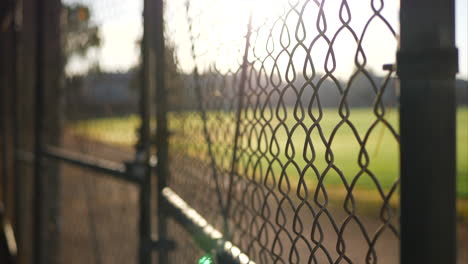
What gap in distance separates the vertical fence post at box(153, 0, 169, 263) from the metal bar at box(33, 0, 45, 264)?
6.21 feet

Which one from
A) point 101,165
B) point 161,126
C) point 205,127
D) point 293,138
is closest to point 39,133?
point 101,165

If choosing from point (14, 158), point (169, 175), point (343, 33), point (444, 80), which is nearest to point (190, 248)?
point (169, 175)

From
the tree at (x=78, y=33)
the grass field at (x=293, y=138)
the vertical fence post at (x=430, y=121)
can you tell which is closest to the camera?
the vertical fence post at (x=430, y=121)

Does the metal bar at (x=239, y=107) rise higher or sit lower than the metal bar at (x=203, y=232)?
higher

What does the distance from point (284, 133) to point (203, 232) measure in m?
0.48

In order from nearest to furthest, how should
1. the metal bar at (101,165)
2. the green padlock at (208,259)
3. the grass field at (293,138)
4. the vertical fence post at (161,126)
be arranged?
the grass field at (293,138) → the green padlock at (208,259) → the vertical fence post at (161,126) → the metal bar at (101,165)

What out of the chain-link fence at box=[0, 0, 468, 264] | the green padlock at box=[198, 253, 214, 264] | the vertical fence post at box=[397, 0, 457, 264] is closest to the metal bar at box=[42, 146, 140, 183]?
the chain-link fence at box=[0, 0, 468, 264]

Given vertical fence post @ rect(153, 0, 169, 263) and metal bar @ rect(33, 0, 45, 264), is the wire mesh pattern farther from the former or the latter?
metal bar @ rect(33, 0, 45, 264)

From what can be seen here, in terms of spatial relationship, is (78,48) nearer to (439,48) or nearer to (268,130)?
(268,130)

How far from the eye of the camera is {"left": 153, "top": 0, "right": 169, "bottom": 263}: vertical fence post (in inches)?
76.9

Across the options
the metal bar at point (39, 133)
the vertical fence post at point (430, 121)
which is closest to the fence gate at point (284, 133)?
the vertical fence post at point (430, 121)

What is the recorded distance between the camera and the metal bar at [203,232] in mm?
1257

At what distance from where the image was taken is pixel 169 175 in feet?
6.68

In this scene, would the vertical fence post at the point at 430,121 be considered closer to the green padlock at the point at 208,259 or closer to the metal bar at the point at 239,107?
the metal bar at the point at 239,107
